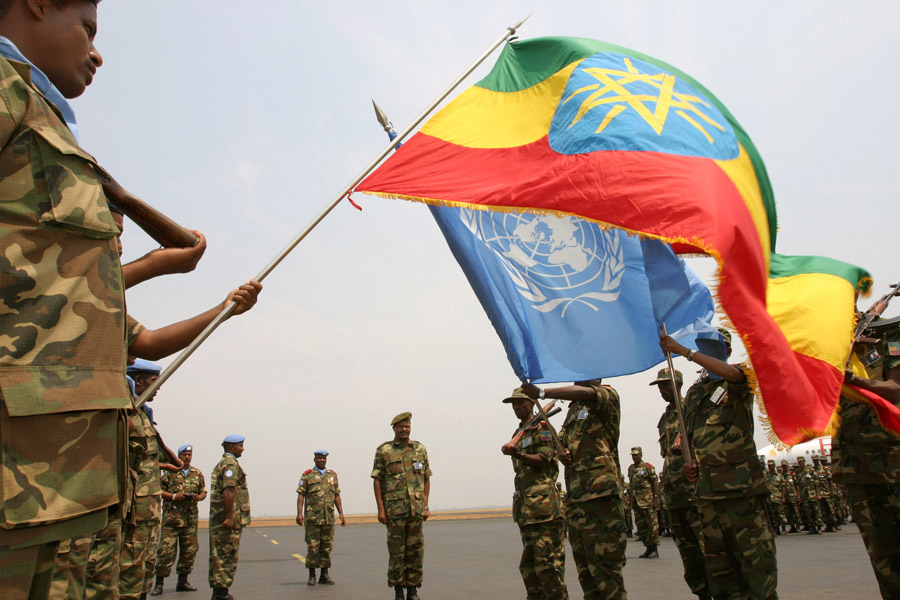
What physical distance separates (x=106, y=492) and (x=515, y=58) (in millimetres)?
4390

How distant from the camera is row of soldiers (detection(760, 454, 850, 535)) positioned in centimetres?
1758

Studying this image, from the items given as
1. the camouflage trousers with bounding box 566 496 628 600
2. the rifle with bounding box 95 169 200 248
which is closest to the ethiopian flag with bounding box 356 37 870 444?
the rifle with bounding box 95 169 200 248

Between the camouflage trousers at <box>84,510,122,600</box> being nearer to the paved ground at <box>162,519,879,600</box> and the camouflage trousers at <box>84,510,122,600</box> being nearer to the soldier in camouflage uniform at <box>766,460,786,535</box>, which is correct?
the paved ground at <box>162,519,879,600</box>

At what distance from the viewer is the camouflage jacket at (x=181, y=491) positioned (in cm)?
1046

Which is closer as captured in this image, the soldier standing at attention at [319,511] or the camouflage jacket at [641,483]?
the soldier standing at attention at [319,511]

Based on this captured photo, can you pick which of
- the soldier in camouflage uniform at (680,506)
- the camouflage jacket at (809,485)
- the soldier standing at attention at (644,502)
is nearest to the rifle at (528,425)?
the soldier in camouflage uniform at (680,506)

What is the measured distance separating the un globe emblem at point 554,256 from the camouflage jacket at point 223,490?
621 cm

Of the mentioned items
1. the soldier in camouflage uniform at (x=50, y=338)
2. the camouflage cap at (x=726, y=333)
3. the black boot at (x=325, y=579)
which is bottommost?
the black boot at (x=325, y=579)

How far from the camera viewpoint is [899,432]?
4.73 meters

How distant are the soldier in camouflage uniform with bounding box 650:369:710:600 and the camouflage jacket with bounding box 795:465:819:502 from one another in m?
11.8

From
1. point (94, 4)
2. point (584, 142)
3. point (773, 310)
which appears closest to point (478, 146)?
point (584, 142)

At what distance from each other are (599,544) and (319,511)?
6455mm

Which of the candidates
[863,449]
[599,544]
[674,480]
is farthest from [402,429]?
[863,449]

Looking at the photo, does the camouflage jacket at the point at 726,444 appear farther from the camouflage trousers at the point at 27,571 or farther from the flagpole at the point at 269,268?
the camouflage trousers at the point at 27,571
